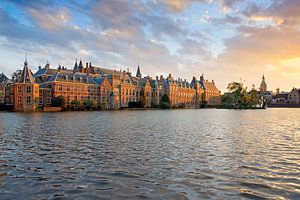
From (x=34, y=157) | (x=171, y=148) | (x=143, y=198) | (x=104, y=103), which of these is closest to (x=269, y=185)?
(x=143, y=198)

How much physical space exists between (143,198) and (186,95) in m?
146

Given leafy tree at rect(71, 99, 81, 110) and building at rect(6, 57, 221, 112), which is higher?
building at rect(6, 57, 221, 112)

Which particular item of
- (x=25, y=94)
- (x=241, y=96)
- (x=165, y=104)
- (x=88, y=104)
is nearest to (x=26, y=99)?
(x=25, y=94)

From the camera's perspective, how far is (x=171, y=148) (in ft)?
53.0

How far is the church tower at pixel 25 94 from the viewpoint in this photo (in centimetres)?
7831

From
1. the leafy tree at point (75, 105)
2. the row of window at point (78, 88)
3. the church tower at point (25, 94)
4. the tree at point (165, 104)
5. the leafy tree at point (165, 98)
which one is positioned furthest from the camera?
the leafy tree at point (165, 98)

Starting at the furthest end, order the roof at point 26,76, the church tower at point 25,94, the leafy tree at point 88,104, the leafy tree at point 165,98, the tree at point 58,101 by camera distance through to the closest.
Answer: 1. the leafy tree at point 165,98
2. the leafy tree at point 88,104
3. the tree at point 58,101
4. the roof at point 26,76
5. the church tower at point 25,94

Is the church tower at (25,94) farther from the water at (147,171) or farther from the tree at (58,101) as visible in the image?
the water at (147,171)

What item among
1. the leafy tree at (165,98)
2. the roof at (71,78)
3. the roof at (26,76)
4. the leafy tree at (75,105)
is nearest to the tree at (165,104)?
the leafy tree at (165,98)

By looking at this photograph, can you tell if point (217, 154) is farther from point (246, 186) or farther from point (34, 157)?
point (34, 157)

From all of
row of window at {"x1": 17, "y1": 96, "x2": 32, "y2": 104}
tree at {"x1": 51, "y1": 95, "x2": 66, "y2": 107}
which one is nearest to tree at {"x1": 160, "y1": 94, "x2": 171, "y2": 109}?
tree at {"x1": 51, "y1": 95, "x2": 66, "y2": 107}

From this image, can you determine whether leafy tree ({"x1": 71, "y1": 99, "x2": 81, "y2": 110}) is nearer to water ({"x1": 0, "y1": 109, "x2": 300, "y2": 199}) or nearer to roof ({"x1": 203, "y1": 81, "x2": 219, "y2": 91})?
water ({"x1": 0, "y1": 109, "x2": 300, "y2": 199})

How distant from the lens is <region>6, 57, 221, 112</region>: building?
80.8 m

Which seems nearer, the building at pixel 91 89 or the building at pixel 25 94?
the building at pixel 25 94
